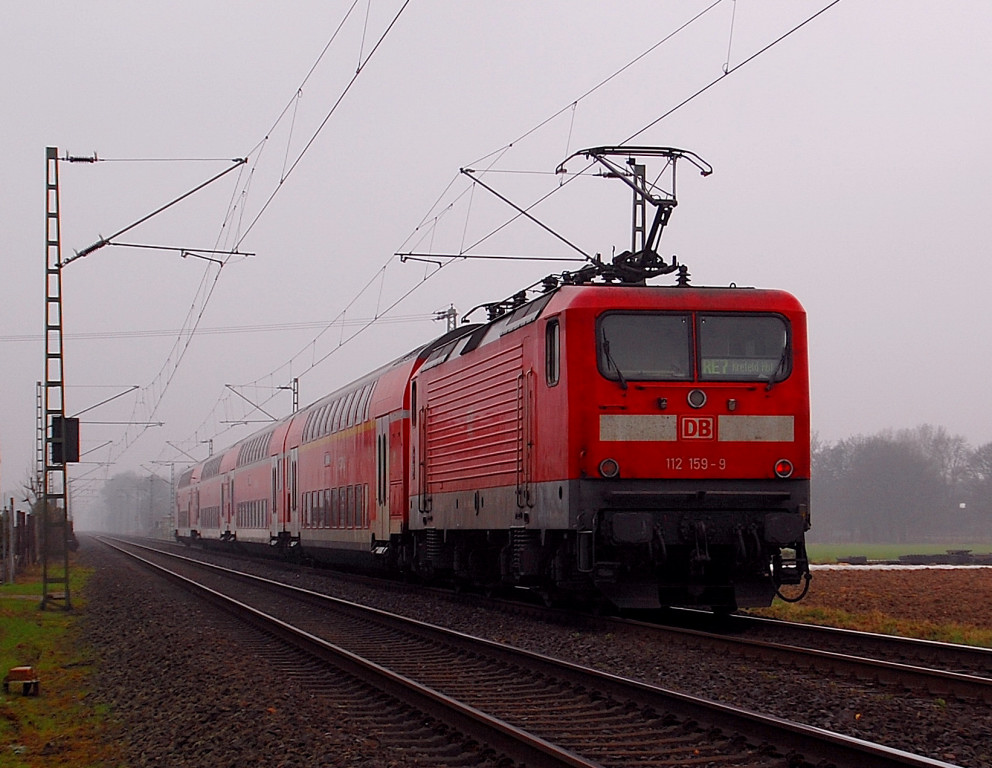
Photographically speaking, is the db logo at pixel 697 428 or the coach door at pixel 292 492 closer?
the db logo at pixel 697 428

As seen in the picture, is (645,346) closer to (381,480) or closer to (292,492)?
(381,480)

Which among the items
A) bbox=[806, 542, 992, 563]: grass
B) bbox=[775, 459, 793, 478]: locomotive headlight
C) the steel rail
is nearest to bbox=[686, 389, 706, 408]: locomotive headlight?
bbox=[775, 459, 793, 478]: locomotive headlight

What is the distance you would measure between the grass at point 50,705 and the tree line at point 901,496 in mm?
88296

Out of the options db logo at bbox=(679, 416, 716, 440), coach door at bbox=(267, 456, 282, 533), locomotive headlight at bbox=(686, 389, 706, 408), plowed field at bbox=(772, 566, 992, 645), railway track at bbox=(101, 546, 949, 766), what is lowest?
plowed field at bbox=(772, 566, 992, 645)

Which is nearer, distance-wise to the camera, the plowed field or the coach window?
the coach window

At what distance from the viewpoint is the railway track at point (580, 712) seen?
→ 738 cm

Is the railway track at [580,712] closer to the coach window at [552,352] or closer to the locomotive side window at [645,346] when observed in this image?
the coach window at [552,352]

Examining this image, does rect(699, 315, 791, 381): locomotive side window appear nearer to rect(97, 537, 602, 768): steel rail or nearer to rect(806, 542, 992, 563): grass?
rect(97, 537, 602, 768): steel rail

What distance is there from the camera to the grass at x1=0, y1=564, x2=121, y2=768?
8633mm

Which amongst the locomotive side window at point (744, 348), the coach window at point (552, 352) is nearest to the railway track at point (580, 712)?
the coach window at point (552, 352)

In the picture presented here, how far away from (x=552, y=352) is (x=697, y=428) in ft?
6.13

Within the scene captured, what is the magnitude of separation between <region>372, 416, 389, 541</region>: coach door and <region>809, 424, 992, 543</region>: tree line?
7973 centimetres

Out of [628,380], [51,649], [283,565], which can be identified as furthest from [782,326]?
[283,565]

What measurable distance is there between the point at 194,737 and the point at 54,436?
41.9 feet
